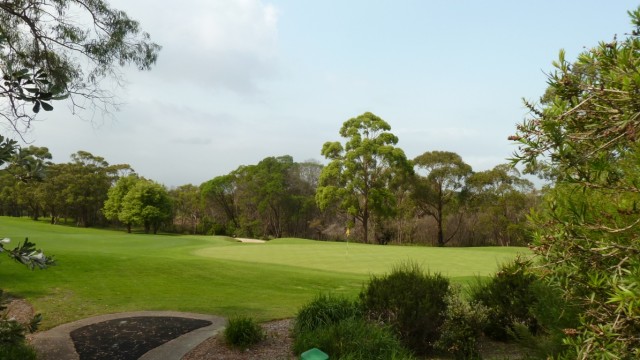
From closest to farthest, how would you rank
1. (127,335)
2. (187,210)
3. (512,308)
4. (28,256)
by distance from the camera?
(28,256) → (512,308) → (127,335) → (187,210)

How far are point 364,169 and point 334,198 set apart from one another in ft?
13.3

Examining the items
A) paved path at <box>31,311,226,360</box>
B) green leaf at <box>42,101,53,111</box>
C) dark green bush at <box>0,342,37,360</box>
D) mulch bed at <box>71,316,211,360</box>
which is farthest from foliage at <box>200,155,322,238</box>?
green leaf at <box>42,101,53,111</box>

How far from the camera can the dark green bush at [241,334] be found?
7.15 m

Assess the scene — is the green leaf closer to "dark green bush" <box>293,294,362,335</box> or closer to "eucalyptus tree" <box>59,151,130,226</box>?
"dark green bush" <box>293,294,362,335</box>

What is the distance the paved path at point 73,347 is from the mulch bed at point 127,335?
14 centimetres

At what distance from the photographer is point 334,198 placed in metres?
41.0

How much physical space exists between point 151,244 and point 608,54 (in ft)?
114

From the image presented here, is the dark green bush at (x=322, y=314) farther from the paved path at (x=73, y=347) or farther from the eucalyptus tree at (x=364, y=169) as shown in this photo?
the eucalyptus tree at (x=364, y=169)

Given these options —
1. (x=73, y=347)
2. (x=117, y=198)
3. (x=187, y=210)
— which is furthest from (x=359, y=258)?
(x=187, y=210)

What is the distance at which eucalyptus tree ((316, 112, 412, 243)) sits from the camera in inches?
1550

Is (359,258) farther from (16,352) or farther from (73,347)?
(16,352)

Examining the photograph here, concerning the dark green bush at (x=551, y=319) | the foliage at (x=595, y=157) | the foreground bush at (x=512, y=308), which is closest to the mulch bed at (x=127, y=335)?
the foreground bush at (x=512, y=308)

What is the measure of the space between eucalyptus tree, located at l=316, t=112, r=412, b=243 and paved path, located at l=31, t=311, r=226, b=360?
30.6 metres

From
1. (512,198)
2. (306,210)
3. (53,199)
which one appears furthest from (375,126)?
(53,199)
